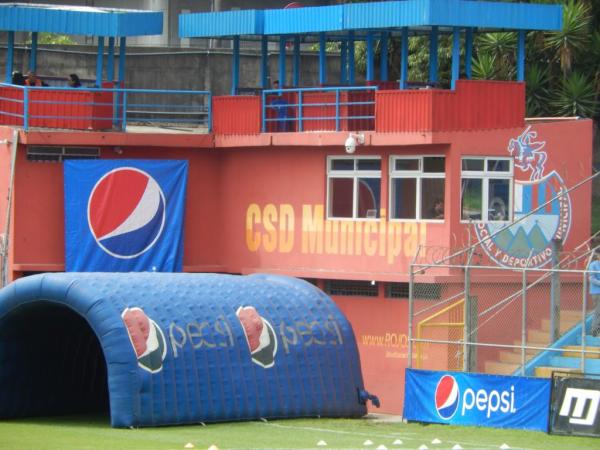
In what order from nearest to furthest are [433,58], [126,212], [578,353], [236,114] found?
[578,353]
[126,212]
[433,58]
[236,114]

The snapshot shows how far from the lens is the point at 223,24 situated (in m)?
37.2

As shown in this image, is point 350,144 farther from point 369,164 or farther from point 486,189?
point 486,189

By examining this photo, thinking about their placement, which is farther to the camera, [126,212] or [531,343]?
[126,212]

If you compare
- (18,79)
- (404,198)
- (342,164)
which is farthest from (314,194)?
(18,79)

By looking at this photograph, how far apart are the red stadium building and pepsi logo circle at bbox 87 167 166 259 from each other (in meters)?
0.85

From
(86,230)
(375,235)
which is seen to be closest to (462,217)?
(375,235)

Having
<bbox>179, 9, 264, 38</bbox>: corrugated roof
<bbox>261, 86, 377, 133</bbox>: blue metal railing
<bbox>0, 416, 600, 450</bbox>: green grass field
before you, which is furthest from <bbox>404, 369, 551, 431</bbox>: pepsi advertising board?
<bbox>179, 9, 264, 38</bbox>: corrugated roof

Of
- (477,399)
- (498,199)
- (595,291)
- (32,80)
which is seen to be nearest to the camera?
(477,399)

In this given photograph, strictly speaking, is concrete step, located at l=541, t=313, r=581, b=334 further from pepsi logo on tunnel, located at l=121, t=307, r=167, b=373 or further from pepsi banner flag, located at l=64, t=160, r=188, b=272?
pepsi logo on tunnel, located at l=121, t=307, r=167, b=373

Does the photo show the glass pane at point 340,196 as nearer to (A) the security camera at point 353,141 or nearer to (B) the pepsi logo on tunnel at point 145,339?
(A) the security camera at point 353,141

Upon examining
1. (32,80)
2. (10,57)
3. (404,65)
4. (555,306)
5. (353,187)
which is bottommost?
(555,306)

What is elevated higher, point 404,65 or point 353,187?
point 404,65

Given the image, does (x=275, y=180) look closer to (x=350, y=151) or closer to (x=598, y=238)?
(x=350, y=151)

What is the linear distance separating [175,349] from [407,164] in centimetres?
873
